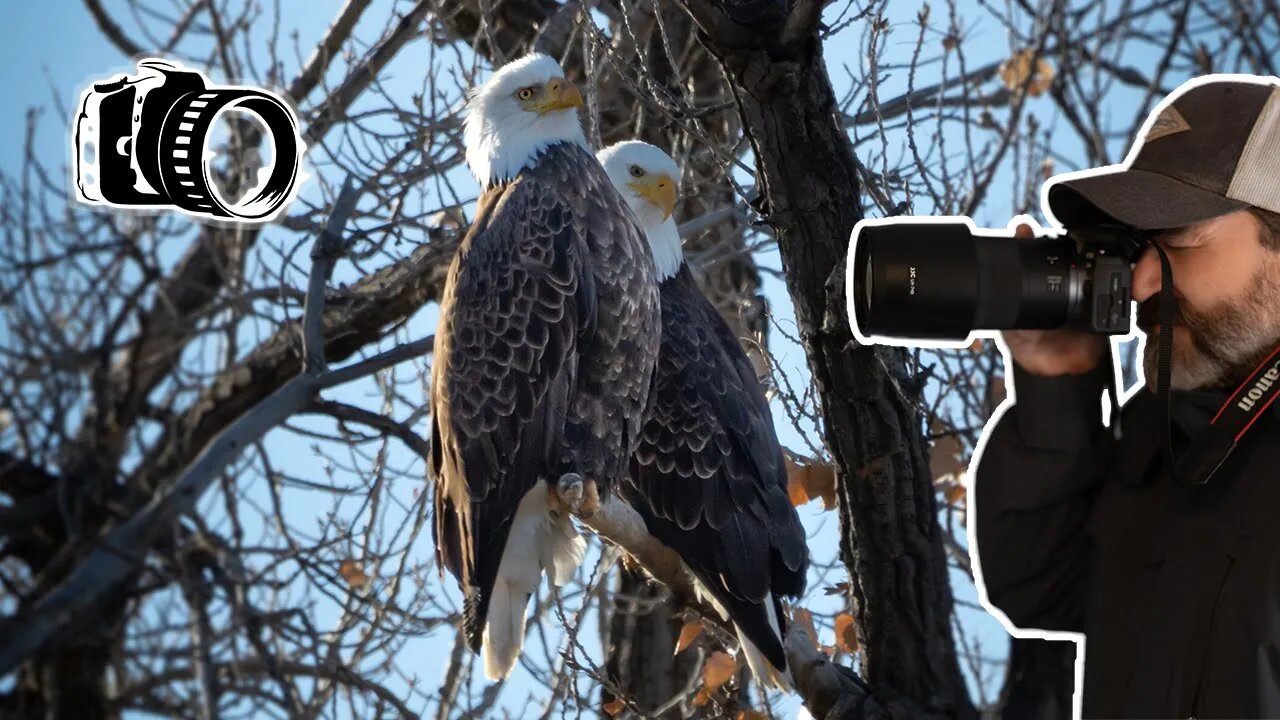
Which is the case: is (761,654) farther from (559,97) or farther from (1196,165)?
(1196,165)

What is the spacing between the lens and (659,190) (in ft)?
15.8

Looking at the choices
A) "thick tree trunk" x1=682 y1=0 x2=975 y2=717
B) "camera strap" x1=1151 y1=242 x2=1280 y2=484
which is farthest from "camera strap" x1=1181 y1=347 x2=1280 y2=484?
"thick tree trunk" x1=682 y1=0 x2=975 y2=717

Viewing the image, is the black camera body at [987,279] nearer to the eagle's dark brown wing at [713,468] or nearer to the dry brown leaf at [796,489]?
the eagle's dark brown wing at [713,468]

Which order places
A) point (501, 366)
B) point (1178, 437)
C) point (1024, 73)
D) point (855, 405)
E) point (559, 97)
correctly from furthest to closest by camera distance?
point (1024, 73) → point (559, 97) → point (501, 366) → point (855, 405) → point (1178, 437)

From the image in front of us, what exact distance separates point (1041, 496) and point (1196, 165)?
51cm

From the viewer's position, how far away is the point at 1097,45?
698 cm

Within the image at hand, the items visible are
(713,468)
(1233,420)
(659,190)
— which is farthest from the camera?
(659,190)

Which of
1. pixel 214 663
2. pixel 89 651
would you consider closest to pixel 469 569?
pixel 214 663

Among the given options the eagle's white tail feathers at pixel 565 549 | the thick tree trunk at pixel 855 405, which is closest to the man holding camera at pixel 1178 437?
the thick tree trunk at pixel 855 405

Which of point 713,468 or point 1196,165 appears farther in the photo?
point 713,468

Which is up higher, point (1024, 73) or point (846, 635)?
point (1024, 73)

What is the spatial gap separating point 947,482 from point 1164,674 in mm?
2889

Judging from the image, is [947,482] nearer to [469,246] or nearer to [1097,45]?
[469,246]

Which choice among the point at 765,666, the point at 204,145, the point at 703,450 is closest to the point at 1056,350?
the point at 765,666
